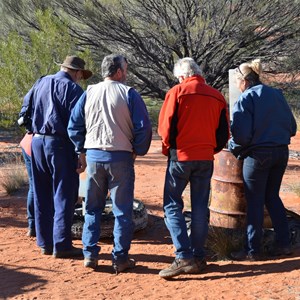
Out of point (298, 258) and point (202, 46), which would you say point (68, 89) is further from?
point (202, 46)

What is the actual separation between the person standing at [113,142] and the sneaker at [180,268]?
423mm

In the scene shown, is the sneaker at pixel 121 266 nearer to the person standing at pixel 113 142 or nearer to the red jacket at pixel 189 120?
the person standing at pixel 113 142

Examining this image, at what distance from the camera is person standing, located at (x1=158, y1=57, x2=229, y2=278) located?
5.24 metres

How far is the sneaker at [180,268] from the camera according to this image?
526 cm

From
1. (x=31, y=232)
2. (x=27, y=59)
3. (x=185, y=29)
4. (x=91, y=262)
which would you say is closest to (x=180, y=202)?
(x=91, y=262)

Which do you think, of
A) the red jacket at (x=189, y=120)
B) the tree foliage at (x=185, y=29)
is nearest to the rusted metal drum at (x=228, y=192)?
the red jacket at (x=189, y=120)

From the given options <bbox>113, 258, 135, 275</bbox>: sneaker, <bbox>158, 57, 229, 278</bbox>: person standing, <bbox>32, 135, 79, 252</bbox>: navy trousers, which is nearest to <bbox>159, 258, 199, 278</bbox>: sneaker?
<bbox>158, 57, 229, 278</bbox>: person standing

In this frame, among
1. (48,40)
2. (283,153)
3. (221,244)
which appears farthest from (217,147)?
(48,40)

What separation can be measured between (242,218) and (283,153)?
0.93 meters

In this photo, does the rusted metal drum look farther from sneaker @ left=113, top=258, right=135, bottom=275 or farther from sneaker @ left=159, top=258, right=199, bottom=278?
sneaker @ left=113, top=258, right=135, bottom=275

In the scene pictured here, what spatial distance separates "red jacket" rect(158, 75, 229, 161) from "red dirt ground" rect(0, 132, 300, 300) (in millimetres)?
1058

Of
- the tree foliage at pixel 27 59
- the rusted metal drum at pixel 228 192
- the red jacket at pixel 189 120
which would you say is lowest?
the rusted metal drum at pixel 228 192

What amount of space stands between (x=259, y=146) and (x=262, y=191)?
1.41ft

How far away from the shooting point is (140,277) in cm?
539
